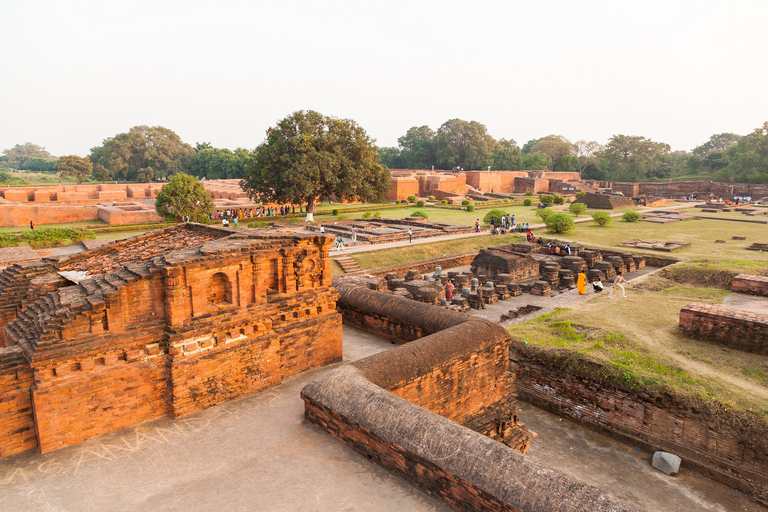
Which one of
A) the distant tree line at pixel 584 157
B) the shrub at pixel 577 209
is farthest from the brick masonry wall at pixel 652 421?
the distant tree line at pixel 584 157

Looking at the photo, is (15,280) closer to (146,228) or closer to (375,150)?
(146,228)

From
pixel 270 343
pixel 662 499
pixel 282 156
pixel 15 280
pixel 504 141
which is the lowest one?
pixel 662 499

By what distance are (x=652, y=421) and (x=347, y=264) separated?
498 inches

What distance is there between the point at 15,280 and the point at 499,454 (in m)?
6.33

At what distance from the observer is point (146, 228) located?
85.1 feet

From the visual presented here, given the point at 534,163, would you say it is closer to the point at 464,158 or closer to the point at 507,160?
the point at 507,160

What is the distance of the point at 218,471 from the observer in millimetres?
4137

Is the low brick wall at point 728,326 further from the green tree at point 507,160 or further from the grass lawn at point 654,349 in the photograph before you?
the green tree at point 507,160

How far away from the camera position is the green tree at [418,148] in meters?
76.2

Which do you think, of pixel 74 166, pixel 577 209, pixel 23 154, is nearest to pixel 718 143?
pixel 577 209

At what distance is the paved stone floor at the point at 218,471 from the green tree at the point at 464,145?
70.9 metres

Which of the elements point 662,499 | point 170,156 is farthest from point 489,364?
point 170,156

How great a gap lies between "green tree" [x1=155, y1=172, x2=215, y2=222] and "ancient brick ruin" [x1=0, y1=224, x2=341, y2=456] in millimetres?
18911

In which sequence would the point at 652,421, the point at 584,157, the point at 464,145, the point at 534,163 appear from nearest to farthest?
the point at 652,421
the point at 464,145
the point at 534,163
the point at 584,157
